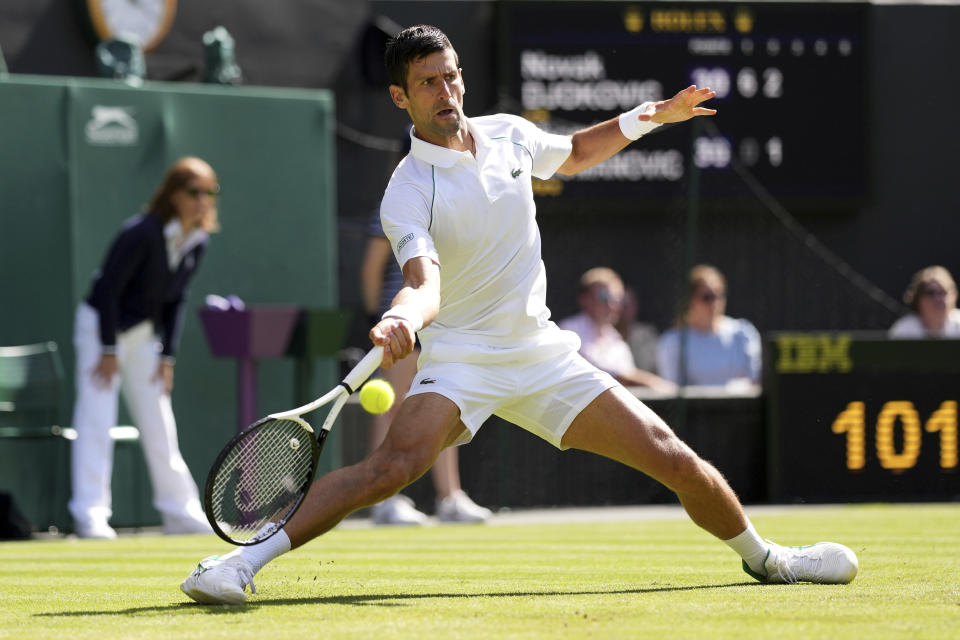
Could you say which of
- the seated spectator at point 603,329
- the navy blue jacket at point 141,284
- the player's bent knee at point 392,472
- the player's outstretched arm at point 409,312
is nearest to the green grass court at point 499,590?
the player's bent knee at point 392,472

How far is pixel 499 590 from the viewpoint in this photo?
623 cm

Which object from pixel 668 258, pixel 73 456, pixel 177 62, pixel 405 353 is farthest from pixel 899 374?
pixel 405 353

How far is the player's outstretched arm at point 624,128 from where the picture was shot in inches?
253

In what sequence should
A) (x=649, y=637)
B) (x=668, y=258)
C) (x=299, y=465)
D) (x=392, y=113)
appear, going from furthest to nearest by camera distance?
1. (x=392, y=113)
2. (x=668, y=258)
3. (x=299, y=465)
4. (x=649, y=637)

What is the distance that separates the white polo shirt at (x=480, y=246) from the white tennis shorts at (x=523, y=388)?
45 mm

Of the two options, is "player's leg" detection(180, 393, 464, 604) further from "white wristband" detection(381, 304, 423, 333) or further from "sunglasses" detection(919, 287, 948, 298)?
"sunglasses" detection(919, 287, 948, 298)

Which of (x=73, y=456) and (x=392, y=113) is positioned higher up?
(x=392, y=113)

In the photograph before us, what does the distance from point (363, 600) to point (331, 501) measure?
46 cm

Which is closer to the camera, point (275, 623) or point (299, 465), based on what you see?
point (275, 623)

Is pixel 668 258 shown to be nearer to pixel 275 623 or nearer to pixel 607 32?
pixel 607 32

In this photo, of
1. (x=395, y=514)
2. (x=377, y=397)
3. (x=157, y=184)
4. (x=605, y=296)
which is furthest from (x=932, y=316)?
(x=377, y=397)

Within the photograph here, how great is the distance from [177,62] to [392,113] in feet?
6.97

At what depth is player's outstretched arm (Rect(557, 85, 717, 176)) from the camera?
6430 millimetres

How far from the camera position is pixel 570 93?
50.6 feet
